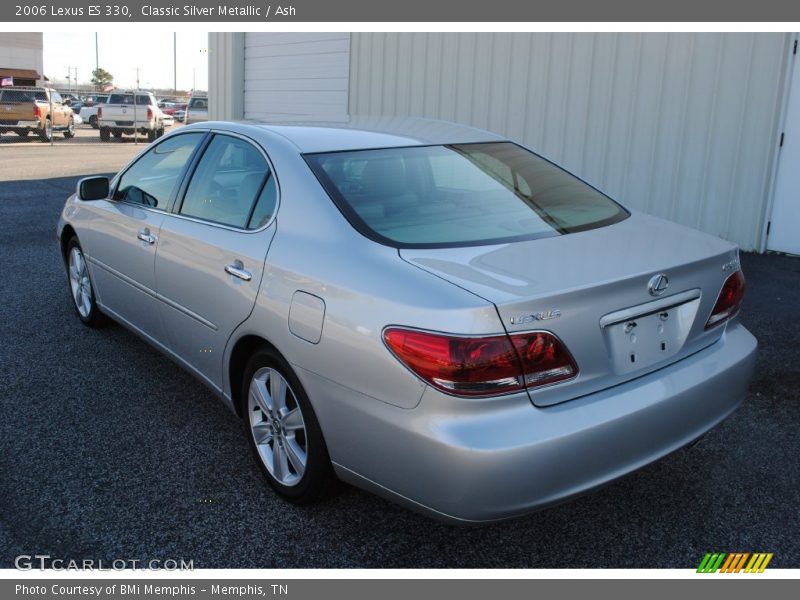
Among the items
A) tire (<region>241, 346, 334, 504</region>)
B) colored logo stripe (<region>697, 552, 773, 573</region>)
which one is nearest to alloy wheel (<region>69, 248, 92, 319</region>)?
tire (<region>241, 346, 334, 504</region>)

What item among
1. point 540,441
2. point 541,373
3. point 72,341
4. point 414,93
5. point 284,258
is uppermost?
point 414,93

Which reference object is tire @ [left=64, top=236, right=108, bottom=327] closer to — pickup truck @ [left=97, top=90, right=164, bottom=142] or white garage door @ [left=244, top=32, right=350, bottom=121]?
white garage door @ [left=244, top=32, right=350, bottom=121]

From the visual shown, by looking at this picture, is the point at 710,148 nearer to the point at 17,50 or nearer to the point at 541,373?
the point at 541,373

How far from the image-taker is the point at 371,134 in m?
3.75

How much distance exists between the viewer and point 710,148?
8.07 m

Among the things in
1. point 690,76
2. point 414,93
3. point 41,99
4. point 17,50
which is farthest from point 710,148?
point 17,50

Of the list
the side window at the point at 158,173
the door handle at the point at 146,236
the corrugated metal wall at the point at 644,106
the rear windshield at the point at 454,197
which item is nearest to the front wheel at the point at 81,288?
the side window at the point at 158,173

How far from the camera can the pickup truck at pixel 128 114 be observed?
2702cm

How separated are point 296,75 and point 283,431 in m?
10.7

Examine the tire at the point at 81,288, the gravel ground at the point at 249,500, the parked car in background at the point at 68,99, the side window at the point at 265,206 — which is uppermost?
the parked car in background at the point at 68,99

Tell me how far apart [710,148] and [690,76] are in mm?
761

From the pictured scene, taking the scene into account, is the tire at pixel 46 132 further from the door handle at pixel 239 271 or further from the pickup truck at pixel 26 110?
the door handle at pixel 239 271

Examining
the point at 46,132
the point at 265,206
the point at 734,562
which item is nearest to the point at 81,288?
the point at 265,206

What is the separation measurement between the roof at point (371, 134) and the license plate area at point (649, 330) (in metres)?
1.43
